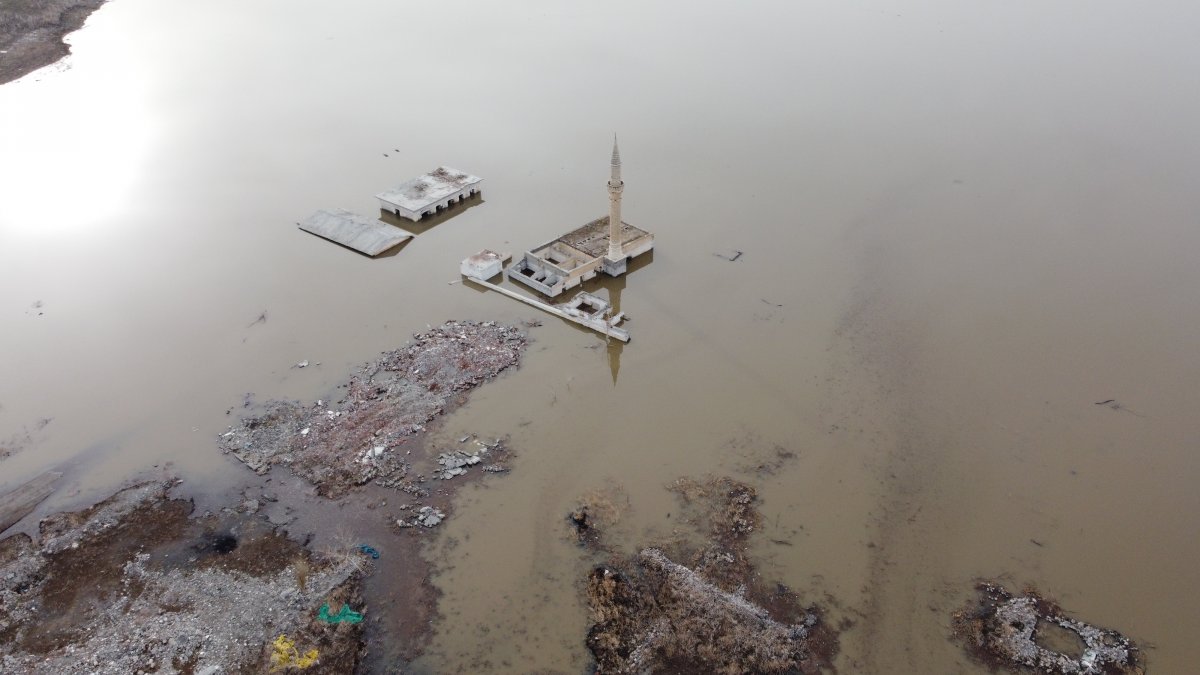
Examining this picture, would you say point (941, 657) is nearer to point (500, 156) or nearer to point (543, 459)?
point (543, 459)

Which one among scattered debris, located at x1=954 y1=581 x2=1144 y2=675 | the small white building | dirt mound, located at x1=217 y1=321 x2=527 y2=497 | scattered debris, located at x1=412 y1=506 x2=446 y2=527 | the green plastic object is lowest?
scattered debris, located at x1=954 y1=581 x2=1144 y2=675

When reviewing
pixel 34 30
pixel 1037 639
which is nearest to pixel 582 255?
pixel 1037 639

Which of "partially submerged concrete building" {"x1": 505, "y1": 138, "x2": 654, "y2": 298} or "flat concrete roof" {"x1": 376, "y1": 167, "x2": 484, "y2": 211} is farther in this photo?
"flat concrete roof" {"x1": 376, "y1": 167, "x2": 484, "y2": 211}

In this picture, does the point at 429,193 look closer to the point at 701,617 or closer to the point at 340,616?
the point at 340,616

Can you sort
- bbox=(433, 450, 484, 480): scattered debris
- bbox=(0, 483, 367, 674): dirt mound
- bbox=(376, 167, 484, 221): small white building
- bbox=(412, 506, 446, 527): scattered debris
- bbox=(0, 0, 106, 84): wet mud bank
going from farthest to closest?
bbox=(0, 0, 106, 84): wet mud bank → bbox=(376, 167, 484, 221): small white building → bbox=(433, 450, 484, 480): scattered debris → bbox=(412, 506, 446, 527): scattered debris → bbox=(0, 483, 367, 674): dirt mound

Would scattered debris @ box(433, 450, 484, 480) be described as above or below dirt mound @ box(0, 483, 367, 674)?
below

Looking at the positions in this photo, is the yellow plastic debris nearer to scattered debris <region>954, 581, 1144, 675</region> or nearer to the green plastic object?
the green plastic object

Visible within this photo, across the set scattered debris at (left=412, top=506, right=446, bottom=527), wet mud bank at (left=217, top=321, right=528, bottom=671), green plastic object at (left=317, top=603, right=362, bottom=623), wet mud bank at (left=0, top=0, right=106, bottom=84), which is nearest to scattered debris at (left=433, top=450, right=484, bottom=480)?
wet mud bank at (left=217, top=321, right=528, bottom=671)
